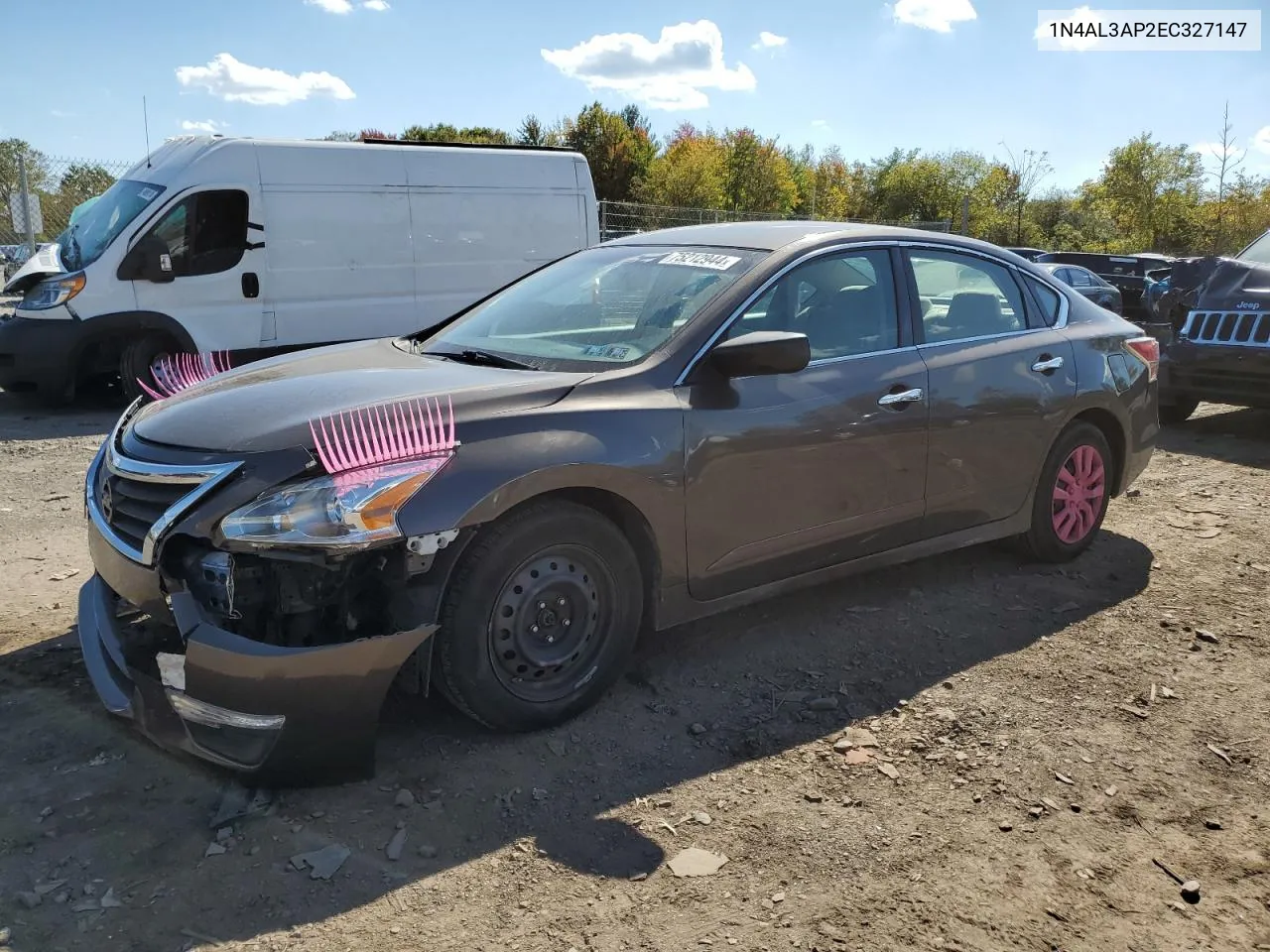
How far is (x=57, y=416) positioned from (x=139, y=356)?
90 centimetres

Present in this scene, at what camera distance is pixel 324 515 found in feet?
9.23

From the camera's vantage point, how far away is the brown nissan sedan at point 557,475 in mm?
2852

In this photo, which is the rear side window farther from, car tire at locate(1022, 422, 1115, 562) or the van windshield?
the van windshield

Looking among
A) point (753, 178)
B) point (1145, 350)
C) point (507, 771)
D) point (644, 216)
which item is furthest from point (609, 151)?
point (507, 771)

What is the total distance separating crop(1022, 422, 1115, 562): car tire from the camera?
194 inches

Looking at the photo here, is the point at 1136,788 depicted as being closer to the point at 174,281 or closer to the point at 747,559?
the point at 747,559

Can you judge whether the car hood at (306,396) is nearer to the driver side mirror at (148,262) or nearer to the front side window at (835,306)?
the front side window at (835,306)

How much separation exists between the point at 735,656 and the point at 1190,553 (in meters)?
2.95

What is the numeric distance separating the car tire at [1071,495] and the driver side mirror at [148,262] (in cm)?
793

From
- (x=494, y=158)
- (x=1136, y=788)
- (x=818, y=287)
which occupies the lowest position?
(x=1136, y=788)

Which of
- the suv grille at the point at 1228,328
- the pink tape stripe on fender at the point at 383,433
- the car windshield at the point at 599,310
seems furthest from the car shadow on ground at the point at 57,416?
the suv grille at the point at 1228,328

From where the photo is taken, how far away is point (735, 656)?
4039 millimetres

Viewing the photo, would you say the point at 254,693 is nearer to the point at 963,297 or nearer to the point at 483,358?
the point at 483,358

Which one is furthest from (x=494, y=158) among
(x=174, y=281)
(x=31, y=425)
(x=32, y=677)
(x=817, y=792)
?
(x=817, y=792)
